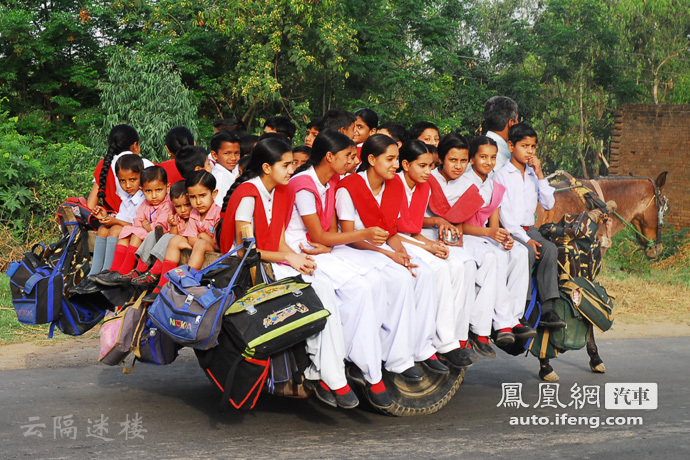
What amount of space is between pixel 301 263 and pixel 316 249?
0.91 feet

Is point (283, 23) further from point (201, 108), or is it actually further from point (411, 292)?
point (411, 292)

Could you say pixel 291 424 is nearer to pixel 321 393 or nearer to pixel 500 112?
pixel 321 393

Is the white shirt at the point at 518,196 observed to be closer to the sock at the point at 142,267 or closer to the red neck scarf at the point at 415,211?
the red neck scarf at the point at 415,211

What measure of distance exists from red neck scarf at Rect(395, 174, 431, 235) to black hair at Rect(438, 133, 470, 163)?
1.00ft

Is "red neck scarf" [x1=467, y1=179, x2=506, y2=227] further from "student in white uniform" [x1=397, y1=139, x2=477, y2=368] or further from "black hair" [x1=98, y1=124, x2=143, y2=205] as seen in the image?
"black hair" [x1=98, y1=124, x2=143, y2=205]

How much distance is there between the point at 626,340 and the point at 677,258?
464cm

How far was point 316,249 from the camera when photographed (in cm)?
475

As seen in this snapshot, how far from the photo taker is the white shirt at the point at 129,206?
5426mm

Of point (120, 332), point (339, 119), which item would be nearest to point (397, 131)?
point (339, 119)

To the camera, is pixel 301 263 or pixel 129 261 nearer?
pixel 301 263

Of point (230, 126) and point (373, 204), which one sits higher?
point (230, 126)

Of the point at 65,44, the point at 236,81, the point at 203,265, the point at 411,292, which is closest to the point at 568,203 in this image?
the point at 411,292

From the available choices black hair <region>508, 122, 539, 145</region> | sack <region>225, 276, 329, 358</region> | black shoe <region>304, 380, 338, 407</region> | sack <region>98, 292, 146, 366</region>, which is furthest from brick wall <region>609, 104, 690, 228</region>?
sack <region>98, 292, 146, 366</region>

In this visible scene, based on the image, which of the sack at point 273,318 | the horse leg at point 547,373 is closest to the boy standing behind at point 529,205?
the horse leg at point 547,373
